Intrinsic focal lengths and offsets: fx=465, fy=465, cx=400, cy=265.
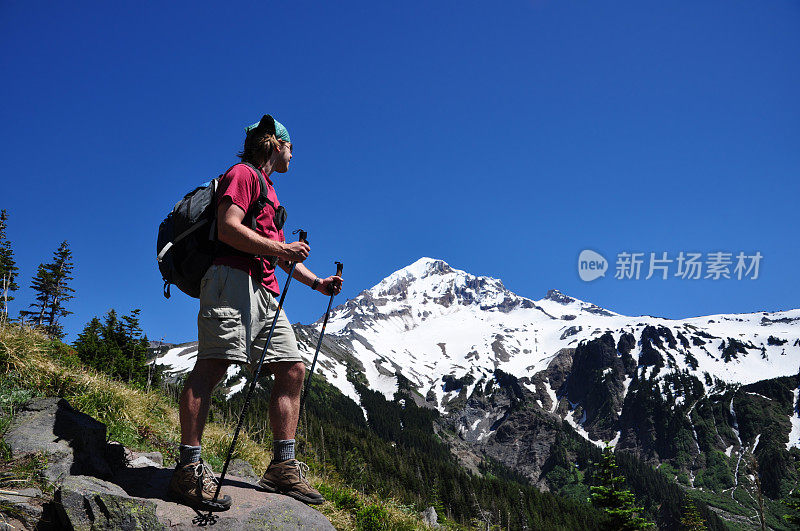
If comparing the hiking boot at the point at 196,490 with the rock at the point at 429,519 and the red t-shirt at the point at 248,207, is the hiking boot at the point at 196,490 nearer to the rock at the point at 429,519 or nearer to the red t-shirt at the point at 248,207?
the red t-shirt at the point at 248,207

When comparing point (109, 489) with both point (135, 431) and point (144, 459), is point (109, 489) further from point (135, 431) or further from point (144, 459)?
point (135, 431)

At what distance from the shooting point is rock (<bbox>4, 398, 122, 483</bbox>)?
14.0 ft

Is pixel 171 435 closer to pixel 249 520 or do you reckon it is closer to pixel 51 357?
pixel 51 357

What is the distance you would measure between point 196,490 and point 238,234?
2.07 metres

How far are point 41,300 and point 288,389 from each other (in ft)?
178

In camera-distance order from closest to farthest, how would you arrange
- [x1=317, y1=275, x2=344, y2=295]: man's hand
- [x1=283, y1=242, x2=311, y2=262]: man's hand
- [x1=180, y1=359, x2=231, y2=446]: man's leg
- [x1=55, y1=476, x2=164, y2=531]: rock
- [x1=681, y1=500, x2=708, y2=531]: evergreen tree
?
[x1=55, y1=476, x2=164, y2=531]: rock, [x1=180, y1=359, x2=231, y2=446]: man's leg, [x1=283, y1=242, x2=311, y2=262]: man's hand, [x1=317, y1=275, x2=344, y2=295]: man's hand, [x1=681, y1=500, x2=708, y2=531]: evergreen tree

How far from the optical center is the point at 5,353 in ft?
18.2

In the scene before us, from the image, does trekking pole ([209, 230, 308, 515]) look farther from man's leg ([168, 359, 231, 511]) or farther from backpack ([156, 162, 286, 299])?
backpack ([156, 162, 286, 299])

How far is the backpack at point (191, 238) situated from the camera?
3975 mm

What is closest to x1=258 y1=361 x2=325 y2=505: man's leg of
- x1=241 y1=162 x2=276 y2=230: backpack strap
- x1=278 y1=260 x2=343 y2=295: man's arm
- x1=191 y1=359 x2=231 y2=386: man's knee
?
x1=191 y1=359 x2=231 y2=386: man's knee

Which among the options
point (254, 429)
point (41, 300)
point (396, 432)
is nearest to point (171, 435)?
point (254, 429)

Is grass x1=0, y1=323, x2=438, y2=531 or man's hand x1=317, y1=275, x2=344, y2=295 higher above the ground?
man's hand x1=317, y1=275, x2=344, y2=295

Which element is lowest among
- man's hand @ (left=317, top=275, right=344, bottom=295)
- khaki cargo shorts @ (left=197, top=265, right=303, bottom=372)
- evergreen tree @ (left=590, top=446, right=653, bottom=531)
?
evergreen tree @ (left=590, top=446, right=653, bottom=531)

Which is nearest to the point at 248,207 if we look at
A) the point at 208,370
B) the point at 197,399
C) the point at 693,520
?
the point at 208,370
